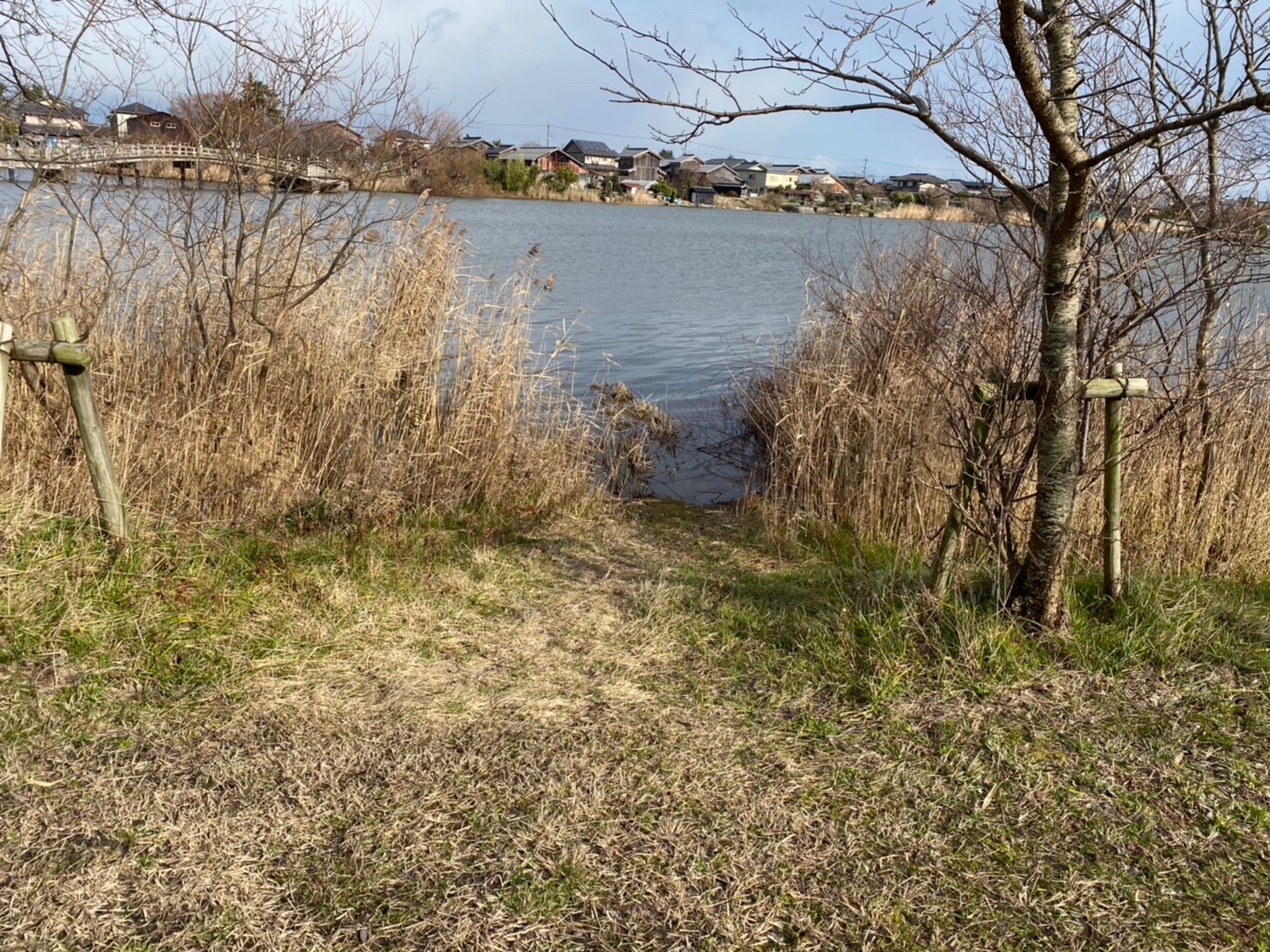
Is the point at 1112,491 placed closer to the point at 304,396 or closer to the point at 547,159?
the point at 304,396

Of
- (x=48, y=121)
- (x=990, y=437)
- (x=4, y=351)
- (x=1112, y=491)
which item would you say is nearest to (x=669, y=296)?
(x=48, y=121)

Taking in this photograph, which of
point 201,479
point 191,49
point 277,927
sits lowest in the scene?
point 277,927

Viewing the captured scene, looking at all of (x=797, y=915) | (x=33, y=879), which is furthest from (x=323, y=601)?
(x=797, y=915)

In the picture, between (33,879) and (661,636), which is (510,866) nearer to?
(33,879)

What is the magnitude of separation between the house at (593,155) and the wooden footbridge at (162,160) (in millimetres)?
66201

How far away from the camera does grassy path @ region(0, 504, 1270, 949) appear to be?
8.39 feet

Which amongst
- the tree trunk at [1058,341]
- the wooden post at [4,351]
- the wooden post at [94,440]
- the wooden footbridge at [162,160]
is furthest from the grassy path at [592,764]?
the wooden footbridge at [162,160]

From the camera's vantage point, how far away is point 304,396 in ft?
20.3

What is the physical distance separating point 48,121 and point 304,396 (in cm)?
205

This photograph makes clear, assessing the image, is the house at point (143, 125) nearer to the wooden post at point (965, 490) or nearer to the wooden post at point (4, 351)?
the wooden post at point (4, 351)

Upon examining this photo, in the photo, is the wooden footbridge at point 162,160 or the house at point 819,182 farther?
the house at point 819,182

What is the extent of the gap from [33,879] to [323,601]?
1.84 m

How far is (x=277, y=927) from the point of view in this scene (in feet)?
8.07

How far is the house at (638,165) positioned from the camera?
250 feet
